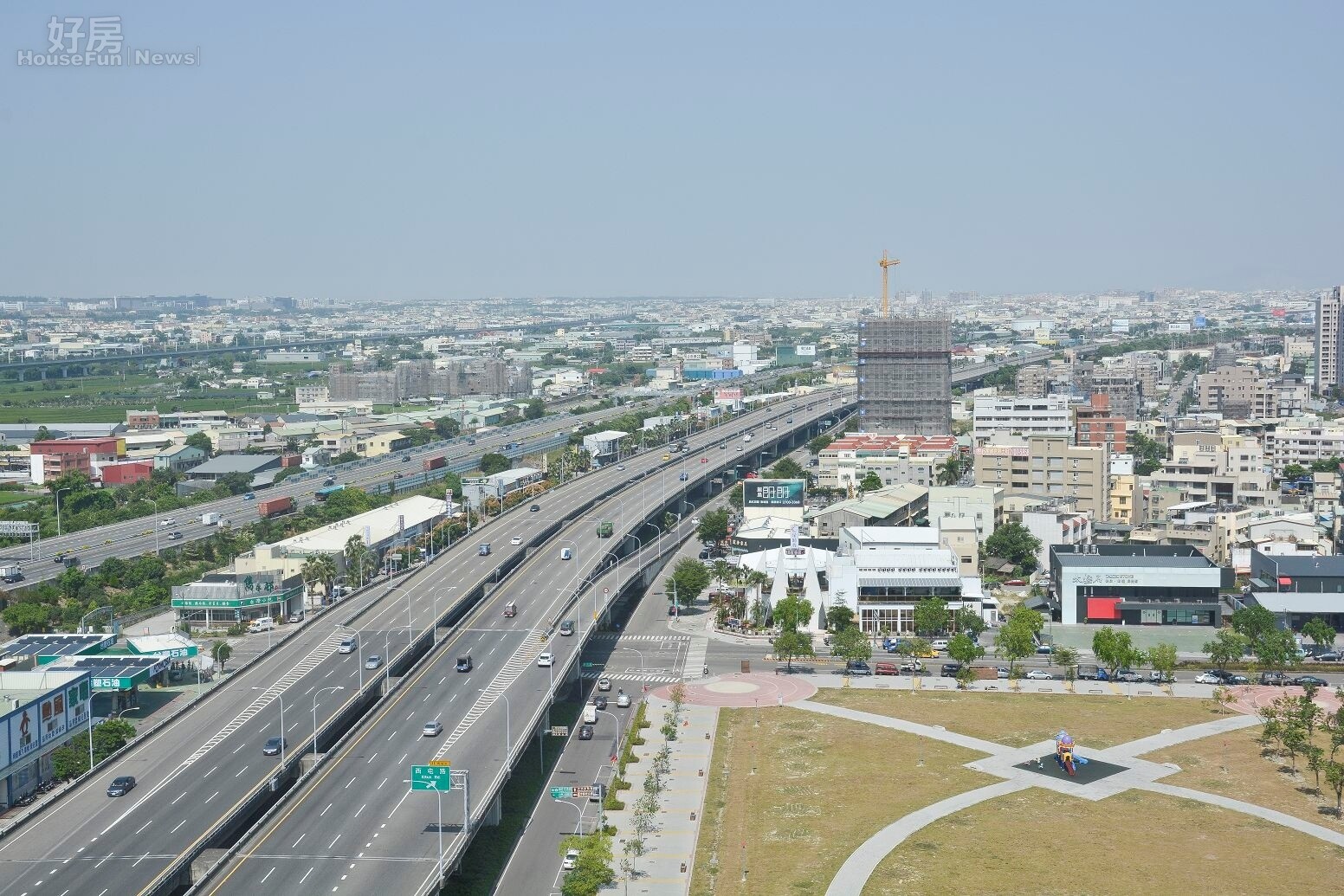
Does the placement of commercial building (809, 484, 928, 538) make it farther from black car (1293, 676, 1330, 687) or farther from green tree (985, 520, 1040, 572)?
black car (1293, 676, 1330, 687)

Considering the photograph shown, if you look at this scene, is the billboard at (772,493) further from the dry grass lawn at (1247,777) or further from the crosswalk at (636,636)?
the dry grass lawn at (1247,777)

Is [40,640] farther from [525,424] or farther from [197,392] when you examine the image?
[197,392]

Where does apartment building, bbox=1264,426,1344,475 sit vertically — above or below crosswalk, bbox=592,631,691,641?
above

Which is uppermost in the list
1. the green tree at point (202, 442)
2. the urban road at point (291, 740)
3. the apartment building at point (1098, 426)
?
the apartment building at point (1098, 426)

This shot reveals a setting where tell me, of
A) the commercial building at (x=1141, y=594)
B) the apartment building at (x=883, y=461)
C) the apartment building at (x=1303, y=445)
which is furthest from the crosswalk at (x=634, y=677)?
the apartment building at (x=1303, y=445)

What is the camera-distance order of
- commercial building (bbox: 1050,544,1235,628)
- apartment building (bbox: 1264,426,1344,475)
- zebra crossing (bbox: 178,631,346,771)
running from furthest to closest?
apartment building (bbox: 1264,426,1344,475) → commercial building (bbox: 1050,544,1235,628) → zebra crossing (bbox: 178,631,346,771)

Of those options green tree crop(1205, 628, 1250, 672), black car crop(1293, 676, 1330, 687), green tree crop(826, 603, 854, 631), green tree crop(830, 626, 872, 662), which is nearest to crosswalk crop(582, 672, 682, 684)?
green tree crop(830, 626, 872, 662)

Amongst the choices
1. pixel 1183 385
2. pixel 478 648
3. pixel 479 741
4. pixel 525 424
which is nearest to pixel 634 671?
pixel 478 648
